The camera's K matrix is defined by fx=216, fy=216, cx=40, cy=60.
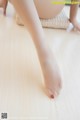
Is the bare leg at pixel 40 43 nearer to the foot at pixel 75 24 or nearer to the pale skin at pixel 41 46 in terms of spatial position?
the pale skin at pixel 41 46

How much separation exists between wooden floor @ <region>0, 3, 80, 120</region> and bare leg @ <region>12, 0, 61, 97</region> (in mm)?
43

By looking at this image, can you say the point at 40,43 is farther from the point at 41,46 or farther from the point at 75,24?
the point at 75,24

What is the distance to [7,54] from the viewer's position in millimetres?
911

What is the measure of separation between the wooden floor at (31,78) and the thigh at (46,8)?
111 millimetres

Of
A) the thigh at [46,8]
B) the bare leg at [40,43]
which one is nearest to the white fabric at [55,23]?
the thigh at [46,8]

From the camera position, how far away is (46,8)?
1154 mm

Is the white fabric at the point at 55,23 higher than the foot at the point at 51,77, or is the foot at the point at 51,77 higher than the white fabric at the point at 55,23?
the white fabric at the point at 55,23

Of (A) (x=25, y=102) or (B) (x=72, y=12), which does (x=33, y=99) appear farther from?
(B) (x=72, y=12)

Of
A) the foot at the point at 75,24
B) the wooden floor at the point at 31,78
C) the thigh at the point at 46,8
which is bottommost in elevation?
the wooden floor at the point at 31,78

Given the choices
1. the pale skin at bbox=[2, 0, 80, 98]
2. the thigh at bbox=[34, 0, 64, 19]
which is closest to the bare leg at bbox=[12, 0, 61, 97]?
the pale skin at bbox=[2, 0, 80, 98]

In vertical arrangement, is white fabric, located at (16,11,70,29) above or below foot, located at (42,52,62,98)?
above

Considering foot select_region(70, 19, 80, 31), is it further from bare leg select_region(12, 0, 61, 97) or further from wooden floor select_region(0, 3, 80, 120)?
bare leg select_region(12, 0, 61, 97)

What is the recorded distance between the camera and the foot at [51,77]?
2.37 feet

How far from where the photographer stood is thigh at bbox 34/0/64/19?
44.5 inches
